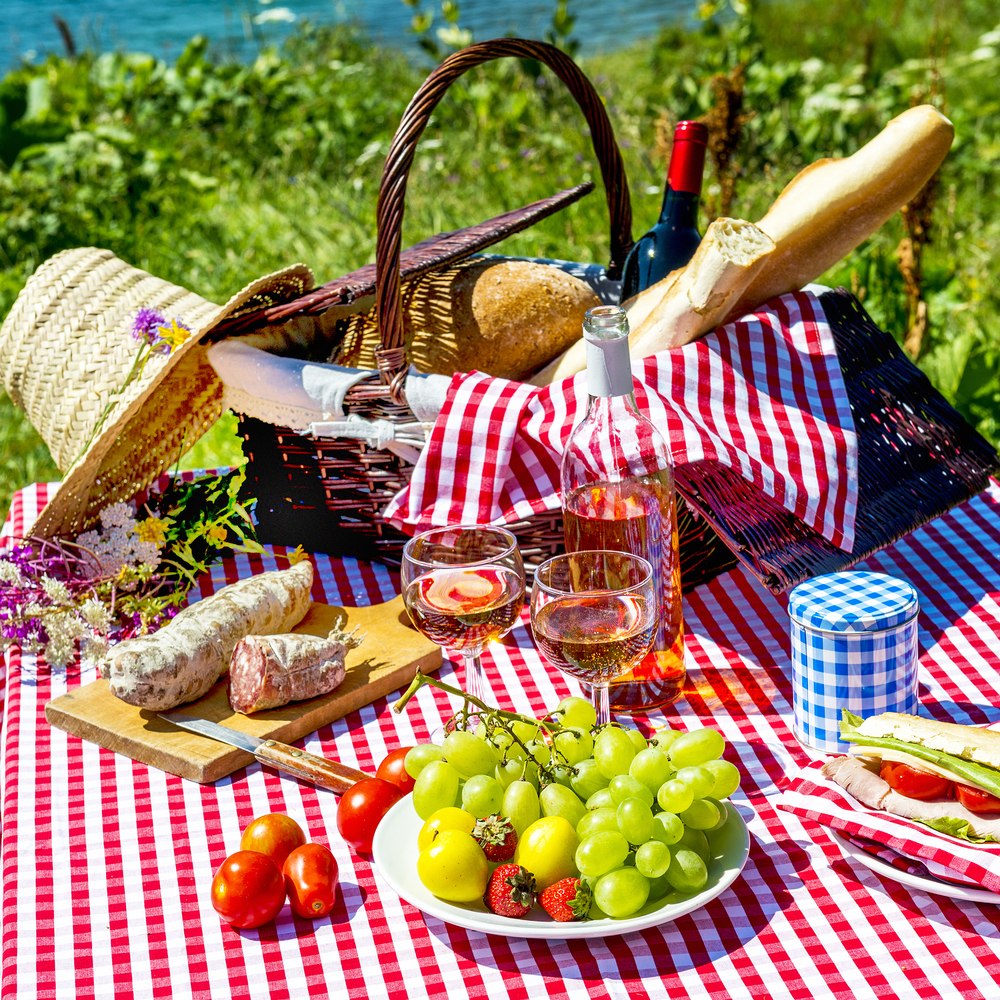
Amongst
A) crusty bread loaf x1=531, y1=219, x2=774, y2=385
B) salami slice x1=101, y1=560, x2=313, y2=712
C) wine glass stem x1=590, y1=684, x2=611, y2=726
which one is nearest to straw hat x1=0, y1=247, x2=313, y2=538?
salami slice x1=101, y1=560, x2=313, y2=712

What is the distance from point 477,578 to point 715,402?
51 cm

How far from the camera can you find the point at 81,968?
3.55 feet

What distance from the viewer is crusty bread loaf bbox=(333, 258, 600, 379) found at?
2004mm

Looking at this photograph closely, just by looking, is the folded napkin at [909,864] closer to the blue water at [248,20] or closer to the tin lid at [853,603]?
the tin lid at [853,603]

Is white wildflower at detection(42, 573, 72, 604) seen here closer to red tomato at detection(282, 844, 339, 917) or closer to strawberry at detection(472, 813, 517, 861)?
red tomato at detection(282, 844, 339, 917)

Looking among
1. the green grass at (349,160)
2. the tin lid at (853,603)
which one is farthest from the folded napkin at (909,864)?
the green grass at (349,160)

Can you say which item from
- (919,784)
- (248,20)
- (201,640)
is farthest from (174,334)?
(248,20)

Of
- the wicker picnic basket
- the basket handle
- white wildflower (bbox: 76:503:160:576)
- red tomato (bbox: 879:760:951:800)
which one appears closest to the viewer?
red tomato (bbox: 879:760:951:800)

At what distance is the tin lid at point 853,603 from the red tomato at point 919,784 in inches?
6.8

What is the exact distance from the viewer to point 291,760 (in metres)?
1.31

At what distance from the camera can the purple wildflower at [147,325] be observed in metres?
1.93

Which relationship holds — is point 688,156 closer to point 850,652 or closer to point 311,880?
point 850,652

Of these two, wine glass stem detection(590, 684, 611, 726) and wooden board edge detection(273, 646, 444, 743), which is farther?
wooden board edge detection(273, 646, 444, 743)

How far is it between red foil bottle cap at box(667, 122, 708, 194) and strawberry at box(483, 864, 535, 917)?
3.93 ft
